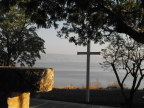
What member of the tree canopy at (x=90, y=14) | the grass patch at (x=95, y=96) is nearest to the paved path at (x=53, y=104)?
the grass patch at (x=95, y=96)

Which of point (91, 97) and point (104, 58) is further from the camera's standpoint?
point (91, 97)

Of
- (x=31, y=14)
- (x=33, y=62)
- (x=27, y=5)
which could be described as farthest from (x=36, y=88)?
(x=33, y=62)

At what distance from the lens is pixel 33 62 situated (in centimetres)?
2203

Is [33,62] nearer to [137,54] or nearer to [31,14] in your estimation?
[137,54]

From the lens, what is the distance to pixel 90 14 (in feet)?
34.3

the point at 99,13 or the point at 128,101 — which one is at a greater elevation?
the point at 99,13

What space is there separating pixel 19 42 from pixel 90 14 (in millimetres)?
11999

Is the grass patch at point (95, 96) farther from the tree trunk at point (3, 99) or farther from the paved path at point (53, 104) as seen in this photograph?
the tree trunk at point (3, 99)

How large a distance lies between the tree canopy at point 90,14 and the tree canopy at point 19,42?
948cm

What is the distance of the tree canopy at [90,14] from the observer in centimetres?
966

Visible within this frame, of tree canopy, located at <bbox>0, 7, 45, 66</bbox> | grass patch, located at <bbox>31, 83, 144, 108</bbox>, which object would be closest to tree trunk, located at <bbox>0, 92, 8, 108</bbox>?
grass patch, located at <bbox>31, 83, 144, 108</bbox>

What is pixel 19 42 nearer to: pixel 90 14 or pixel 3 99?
pixel 90 14

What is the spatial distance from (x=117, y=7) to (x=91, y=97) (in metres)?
9.42

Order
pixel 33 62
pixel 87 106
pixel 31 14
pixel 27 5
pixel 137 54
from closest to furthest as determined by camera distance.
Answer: pixel 27 5 < pixel 31 14 < pixel 87 106 < pixel 137 54 < pixel 33 62
